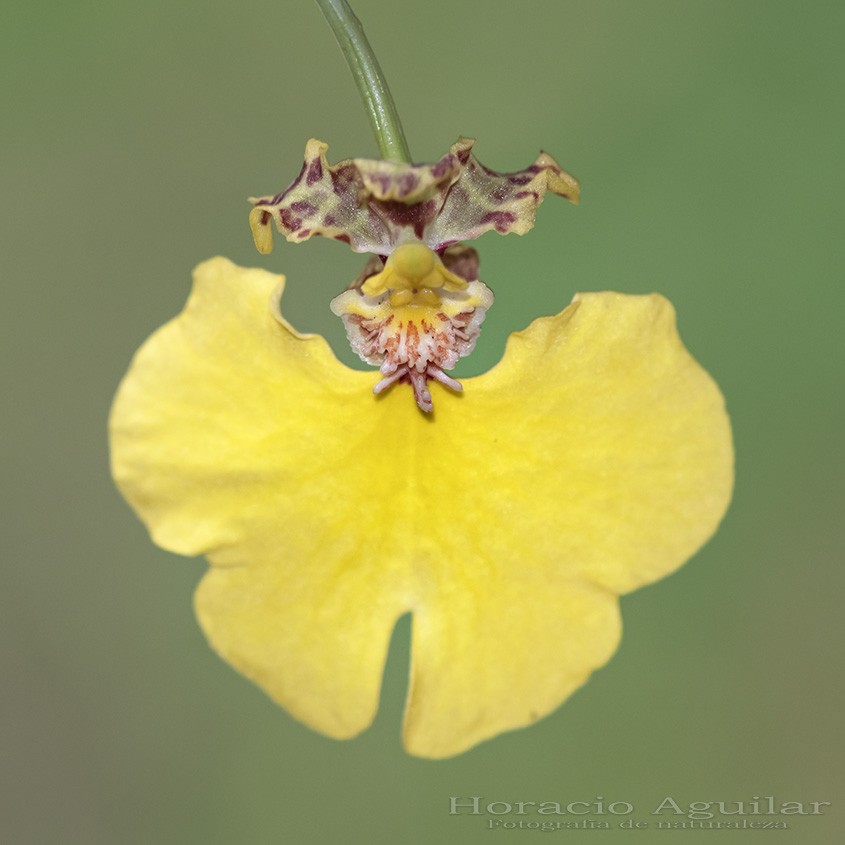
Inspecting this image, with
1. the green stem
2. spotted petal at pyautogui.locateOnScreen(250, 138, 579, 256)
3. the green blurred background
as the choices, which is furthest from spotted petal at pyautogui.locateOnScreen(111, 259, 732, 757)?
the green blurred background

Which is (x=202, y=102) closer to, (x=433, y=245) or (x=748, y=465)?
(x=748, y=465)

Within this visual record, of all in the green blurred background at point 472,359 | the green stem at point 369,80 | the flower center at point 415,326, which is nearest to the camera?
the green stem at point 369,80

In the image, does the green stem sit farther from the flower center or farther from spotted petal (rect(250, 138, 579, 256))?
the flower center

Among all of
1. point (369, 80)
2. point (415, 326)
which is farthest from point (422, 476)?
point (369, 80)

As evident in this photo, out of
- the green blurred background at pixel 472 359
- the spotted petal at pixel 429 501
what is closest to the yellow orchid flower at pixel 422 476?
the spotted petal at pixel 429 501

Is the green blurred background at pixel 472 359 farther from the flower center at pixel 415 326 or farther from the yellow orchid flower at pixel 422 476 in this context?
the yellow orchid flower at pixel 422 476

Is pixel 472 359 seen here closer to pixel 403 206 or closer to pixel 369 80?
pixel 403 206
